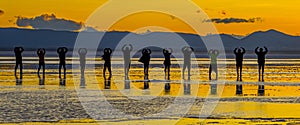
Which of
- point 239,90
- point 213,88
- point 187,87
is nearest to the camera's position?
point 239,90

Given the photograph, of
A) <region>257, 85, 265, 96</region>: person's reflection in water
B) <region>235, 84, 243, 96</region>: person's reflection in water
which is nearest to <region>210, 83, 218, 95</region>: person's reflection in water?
<region>235, 84, 243, 96</region>: person's reflection in water

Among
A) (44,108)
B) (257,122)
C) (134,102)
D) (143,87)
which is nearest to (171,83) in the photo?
(143,87)

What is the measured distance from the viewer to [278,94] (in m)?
27.4

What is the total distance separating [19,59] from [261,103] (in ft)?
61.2

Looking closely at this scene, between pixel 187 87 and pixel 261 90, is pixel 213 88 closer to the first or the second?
pixel 187 87

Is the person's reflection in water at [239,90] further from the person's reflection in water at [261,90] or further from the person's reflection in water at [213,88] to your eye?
the person's reflection in water at [213,88]

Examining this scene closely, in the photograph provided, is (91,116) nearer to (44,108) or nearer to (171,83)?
(44,108)

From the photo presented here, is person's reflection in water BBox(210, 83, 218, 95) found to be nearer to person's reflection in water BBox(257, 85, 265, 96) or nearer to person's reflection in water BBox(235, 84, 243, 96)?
person's reflection in water BBox(235, 84, 243, 96)

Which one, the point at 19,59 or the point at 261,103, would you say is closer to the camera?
the point at 261,103

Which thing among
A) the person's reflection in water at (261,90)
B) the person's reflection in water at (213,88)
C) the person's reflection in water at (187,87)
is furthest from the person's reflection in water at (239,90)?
the person's reflection in water at (187,87)

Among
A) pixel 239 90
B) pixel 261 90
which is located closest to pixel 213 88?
pixel 239 90

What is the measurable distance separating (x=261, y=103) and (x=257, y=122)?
16.9ft

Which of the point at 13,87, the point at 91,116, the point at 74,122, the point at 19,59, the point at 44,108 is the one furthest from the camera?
the point at 19,59

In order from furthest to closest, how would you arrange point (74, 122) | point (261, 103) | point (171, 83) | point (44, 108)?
point (171, 83) < point (261, 103) < point (44, 108) < point (74, 122)
